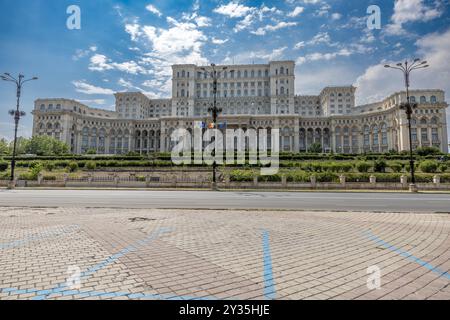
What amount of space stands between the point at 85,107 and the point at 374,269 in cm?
13891

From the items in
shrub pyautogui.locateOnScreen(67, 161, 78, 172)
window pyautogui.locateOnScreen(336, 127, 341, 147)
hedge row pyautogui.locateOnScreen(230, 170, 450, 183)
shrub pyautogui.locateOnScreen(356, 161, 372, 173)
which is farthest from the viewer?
window pyautogui.locateOnScreen(336, 127, 341, 147)

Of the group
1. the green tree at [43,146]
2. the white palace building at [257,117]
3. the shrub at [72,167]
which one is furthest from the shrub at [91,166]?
the white palace building at [257,117]

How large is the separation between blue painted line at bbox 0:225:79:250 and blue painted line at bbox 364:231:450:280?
857cm

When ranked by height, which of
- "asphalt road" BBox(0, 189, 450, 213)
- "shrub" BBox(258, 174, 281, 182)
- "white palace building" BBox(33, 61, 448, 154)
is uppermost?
"white palace building" BBox(33, 61, 448, 154)

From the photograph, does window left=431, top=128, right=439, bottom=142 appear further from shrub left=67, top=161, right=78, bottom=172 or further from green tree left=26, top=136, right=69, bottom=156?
green tree left=26, top=136, right=69, bottom=156

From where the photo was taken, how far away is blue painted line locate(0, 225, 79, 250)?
5635 millimetres

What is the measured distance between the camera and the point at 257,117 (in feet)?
316

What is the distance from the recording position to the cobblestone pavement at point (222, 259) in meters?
3.43

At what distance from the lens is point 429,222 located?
8430 millimetres

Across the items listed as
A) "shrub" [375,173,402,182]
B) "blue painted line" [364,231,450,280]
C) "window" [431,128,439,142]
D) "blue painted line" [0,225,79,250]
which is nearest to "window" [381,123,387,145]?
"window" [431,128,439,142]

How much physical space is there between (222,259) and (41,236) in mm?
5302

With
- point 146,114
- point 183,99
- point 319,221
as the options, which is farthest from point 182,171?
point 146,114

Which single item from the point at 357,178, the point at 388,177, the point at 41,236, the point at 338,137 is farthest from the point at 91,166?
the point at 338,137

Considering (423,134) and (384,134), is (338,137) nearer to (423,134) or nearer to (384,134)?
(384,134)
